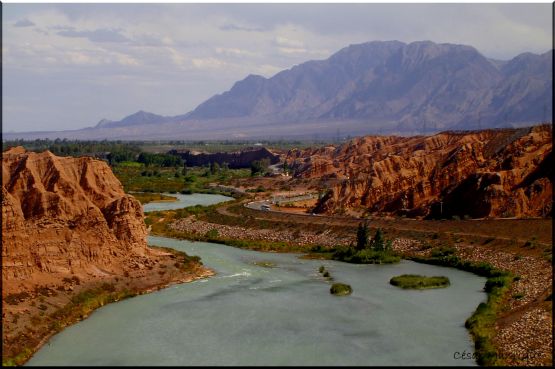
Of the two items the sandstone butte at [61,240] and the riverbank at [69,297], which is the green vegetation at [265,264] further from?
the sandstone butte at [61,240]

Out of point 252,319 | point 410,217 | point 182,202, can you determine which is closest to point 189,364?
point 252,319

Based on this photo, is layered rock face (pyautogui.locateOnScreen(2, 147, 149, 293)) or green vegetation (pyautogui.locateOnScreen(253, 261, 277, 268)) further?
green vegetation (pyautogui.locateOnScreen(253, 261, 277, 268))

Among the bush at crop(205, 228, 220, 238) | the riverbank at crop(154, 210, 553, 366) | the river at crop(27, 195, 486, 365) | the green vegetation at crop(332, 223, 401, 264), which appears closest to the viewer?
the river at crop(27, 195, 486, 365)

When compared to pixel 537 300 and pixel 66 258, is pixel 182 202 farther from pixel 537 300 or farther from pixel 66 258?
pixel 537 300

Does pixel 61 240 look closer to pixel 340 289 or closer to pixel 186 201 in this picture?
pixel 340 289

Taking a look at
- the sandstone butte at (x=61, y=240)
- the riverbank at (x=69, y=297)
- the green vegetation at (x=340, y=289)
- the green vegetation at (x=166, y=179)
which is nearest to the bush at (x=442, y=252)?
the green vegetation at (x=340, y=289)

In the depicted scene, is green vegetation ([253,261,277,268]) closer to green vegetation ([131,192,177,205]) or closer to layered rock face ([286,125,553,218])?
layered rock face ([286,125,553,218])

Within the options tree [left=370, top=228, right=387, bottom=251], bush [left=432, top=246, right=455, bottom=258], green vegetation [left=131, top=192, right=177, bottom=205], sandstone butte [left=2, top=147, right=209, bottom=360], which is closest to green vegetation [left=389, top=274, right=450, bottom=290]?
bush [left=432, top=246, right=455, bottom=258]
